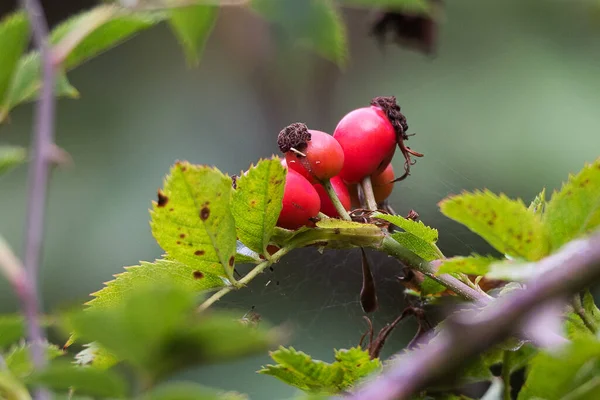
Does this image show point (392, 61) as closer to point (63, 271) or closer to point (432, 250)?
point (63, 271)

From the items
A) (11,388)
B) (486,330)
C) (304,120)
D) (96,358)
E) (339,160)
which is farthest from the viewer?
(304,120)

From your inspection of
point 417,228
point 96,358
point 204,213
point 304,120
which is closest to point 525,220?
point 417,228

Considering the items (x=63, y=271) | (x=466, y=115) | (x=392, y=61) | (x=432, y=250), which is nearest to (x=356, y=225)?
(x=432, y=250)

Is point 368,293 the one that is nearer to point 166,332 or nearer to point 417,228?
point 417,228

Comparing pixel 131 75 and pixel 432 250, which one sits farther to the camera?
pixel 131 75

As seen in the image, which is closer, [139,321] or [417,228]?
[139,321]

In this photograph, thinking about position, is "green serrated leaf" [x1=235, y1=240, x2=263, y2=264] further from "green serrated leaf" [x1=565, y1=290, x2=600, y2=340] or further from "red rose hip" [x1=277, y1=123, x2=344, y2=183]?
"green serrated leaf" [x1=565, y1=290, x2=600, y2=340]
